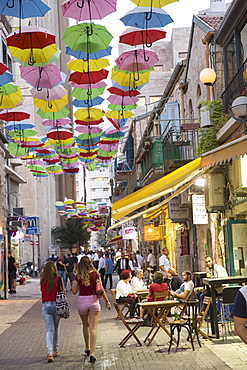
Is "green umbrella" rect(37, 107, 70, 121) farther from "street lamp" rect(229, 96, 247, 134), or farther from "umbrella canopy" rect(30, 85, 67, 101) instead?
"street lamp" rect(229, 96, 247, 134)

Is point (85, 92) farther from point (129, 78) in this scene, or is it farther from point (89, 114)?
point (89, 114)

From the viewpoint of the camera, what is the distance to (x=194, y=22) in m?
18.4

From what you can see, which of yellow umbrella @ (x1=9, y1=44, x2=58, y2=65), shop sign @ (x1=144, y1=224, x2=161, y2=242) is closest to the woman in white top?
yellow umbrella @ (x1=9, y1=44, x2=58, y2=65)

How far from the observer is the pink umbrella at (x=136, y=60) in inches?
489

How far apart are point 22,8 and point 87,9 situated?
1.16 m

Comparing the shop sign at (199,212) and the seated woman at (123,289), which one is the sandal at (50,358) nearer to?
the seated woman at (123,289)

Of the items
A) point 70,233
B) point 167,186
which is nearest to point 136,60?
point 167,186

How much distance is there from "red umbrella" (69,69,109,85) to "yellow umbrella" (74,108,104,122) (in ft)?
9.82

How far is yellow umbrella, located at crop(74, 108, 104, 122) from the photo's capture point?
55.0ft

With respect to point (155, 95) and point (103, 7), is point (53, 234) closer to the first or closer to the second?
point (155, 95)

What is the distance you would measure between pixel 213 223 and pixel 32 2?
9248 millimetres

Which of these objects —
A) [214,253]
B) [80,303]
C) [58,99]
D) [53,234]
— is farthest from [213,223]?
[53,234]

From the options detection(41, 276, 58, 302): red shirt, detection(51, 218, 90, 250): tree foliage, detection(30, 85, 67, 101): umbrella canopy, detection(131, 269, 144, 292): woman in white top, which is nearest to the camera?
detection(41, 276, 58, 302): red shirt

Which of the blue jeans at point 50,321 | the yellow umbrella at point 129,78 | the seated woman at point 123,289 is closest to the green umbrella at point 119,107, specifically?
the yellow umbrella at point 129,78
